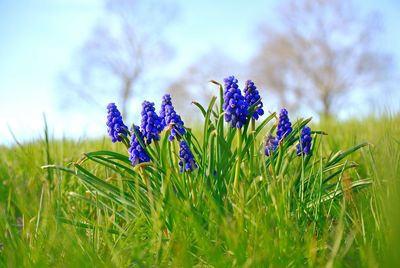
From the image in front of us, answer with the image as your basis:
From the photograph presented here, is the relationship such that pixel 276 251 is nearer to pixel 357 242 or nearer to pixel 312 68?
pixel 357 242

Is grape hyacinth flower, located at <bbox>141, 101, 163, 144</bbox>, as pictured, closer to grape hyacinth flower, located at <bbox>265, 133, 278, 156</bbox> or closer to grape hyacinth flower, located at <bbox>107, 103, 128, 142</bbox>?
grape hyacinth flower, located at <bbox>107, 103, 128, 142</bbox>

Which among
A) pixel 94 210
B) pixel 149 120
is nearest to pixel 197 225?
pixel 149 120

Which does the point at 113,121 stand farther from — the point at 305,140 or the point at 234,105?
the point at 305,140

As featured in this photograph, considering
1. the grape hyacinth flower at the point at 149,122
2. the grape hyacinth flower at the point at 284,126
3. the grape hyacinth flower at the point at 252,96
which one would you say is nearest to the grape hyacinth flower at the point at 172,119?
the grape hyacinth flower at the point at 149,122

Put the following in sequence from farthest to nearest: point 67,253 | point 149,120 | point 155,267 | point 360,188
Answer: point 360,188 → point 149,120 → point 155,267 → point 67,253

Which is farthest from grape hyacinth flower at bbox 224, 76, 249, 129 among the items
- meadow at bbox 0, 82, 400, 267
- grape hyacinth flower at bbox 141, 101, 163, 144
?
grape hyacinth flower at bbox 141, 101, 163, 144

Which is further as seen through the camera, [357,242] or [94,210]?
[94,210]

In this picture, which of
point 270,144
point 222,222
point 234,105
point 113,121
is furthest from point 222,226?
point 113,121
